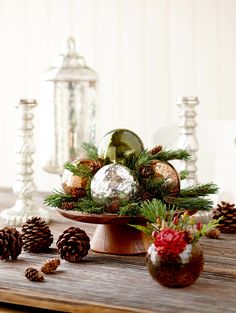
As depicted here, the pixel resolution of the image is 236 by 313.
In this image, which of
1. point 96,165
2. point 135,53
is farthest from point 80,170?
point 135,53

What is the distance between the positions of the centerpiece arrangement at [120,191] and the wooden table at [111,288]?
0.05 metres

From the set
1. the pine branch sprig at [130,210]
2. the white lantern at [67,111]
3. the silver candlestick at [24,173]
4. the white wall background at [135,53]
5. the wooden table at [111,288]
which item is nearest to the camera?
the wooden table at [111,288]

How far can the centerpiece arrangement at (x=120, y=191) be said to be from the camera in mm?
1551

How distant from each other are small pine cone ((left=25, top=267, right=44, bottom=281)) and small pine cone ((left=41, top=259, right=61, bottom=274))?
0.03m

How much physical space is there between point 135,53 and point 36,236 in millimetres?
1590

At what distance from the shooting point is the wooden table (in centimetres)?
126

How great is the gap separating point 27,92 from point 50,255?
70.5 inches

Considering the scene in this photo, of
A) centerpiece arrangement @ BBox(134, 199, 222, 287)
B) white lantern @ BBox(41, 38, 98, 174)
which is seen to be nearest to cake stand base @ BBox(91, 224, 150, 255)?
centerpiece arrangement @ BBox(134, 199, 222, 287)

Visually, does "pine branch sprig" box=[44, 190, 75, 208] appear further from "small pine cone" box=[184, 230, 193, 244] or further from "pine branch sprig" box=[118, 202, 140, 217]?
"small pine cone" box=[184, 230, 193, 244]

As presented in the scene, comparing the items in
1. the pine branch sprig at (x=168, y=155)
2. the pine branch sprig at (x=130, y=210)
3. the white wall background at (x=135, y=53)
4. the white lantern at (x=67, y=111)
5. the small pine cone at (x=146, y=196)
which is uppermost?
the white wall background at (x=135, y=53)

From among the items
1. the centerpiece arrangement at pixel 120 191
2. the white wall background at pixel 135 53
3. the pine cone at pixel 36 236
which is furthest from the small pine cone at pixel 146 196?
the white wall background at pixel 135 53

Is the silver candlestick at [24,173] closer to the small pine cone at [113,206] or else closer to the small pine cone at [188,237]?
the small pine cone at [113,206]

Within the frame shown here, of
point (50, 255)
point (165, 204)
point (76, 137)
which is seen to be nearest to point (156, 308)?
point (165, 204)

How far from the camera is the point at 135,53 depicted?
309 centimetres
